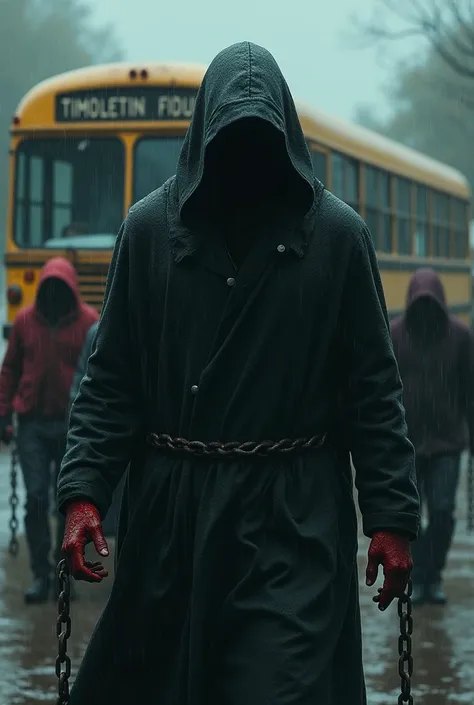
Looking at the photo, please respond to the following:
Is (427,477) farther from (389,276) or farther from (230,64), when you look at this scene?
(389,276)

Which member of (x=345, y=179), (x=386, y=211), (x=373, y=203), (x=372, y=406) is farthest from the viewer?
(x=386, y=211)

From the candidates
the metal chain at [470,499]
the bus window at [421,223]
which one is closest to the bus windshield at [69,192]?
the metal chain at [470,499]

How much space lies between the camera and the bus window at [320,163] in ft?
49.1

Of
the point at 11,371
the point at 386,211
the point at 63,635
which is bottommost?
the point at 63,635

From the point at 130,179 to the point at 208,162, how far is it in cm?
1012

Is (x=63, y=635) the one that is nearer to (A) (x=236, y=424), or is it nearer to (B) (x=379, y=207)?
(A) (x=236, y=424)

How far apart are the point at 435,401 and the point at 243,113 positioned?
5.18m

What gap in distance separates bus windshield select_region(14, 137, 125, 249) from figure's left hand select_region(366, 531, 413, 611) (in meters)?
10.1

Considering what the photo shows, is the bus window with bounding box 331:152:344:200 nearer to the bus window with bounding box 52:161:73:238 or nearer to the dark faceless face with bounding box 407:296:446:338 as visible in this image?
the bus window with bounding box 52:161:73:238

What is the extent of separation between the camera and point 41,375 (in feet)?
30.0

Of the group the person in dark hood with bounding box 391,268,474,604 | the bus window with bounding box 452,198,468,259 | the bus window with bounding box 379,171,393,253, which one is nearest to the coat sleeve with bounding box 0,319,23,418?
the person in dark hood with bounding box 391,268,474,604

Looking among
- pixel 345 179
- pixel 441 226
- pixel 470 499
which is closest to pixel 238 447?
pixel 470 499

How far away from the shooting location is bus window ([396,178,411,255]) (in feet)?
62.4

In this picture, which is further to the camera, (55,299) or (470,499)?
(470,499)
